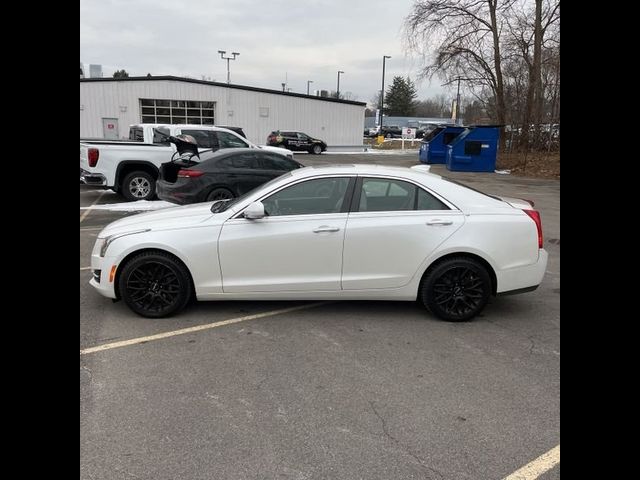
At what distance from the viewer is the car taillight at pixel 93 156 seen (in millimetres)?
11234

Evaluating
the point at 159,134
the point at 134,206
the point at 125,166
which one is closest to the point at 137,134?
the point at 159,134

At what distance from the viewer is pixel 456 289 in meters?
4.87

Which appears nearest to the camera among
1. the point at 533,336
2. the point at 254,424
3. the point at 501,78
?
the point at 254,424

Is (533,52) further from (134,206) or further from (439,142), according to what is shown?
(134,206)

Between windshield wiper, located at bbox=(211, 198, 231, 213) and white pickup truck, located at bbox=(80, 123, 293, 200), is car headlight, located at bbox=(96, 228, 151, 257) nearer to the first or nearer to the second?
windshield wiper, located at bbox=(211, 198, 231, 213)

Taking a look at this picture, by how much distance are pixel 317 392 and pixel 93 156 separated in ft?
31.6

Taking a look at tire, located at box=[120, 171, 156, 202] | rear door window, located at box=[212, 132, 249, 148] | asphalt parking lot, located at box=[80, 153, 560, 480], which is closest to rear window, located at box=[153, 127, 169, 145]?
rear door window, located at box=[212, 132, 249, 148]

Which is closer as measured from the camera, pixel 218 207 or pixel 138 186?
pixel 218 207

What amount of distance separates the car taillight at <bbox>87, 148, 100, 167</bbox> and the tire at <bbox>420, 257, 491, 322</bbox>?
8.96 meters

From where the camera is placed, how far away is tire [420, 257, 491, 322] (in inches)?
190
